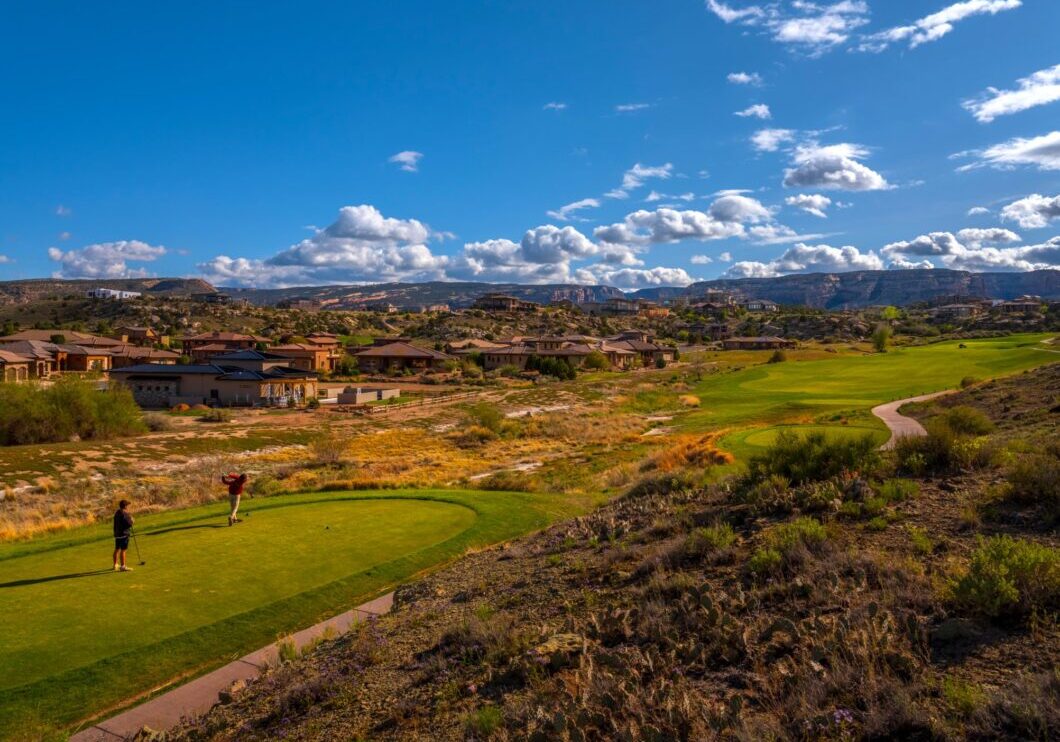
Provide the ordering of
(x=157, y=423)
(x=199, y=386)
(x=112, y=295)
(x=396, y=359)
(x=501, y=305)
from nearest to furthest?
(x=157, y=423) < (x=199, y=386) < (x=396, y=359) < (x=112, y=295) < (x=501, y=305)

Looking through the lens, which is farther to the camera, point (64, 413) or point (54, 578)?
point (64, 413)

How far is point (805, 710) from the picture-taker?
5.44 m

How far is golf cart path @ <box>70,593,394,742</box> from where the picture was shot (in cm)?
790

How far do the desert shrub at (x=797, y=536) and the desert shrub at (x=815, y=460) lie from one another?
3.80 metres

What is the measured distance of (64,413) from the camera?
3834cm

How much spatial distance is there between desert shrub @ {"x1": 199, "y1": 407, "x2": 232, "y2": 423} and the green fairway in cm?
3523

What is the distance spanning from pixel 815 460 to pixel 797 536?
5.08m

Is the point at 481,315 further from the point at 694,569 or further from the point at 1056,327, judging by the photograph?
the point at 694,569

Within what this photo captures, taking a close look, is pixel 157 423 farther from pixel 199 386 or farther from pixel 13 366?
pixel 13 366

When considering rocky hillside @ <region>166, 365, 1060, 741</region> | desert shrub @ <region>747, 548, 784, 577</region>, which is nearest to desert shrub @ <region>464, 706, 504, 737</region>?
rocky hillside @ <region>166, 365, 1060, 741</region>

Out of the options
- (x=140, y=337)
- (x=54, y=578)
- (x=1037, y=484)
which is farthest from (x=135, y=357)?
(x=1037, y=484)

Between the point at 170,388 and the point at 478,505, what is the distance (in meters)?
51.0

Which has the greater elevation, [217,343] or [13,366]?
[217,343]

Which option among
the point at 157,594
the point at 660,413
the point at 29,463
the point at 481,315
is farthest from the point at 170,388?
the point at 481,315
